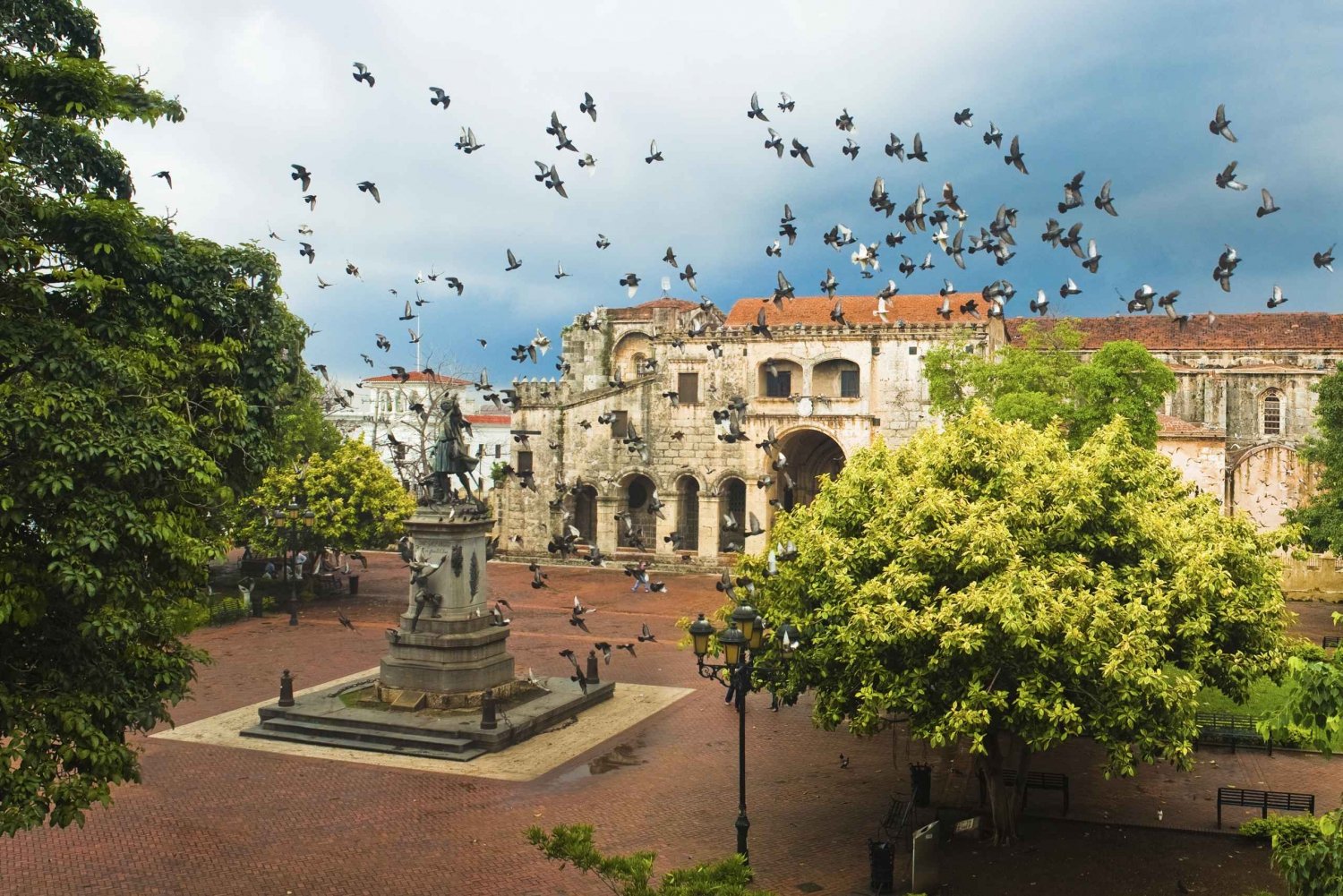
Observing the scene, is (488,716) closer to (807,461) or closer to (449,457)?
(449,457)

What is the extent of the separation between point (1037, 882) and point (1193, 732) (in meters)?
2.83

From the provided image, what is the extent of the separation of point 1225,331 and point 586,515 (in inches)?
1225

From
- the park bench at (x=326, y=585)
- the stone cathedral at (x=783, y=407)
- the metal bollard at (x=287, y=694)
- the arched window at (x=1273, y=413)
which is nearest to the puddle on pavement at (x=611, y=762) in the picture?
the metal bollard at (x=287, y=694)

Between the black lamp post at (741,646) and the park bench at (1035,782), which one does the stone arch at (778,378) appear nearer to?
the park bench at (1035,782)

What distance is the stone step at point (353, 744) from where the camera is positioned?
18125mm

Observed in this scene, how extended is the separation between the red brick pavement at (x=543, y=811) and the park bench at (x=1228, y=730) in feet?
1.18

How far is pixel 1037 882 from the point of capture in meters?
13.1

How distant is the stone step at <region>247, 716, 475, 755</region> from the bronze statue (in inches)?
185

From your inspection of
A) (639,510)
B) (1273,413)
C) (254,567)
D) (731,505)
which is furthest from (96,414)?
(1273,413)

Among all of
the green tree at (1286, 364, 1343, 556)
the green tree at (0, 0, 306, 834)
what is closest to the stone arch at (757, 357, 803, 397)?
the green tree at (1286, 364, 1343, 556)

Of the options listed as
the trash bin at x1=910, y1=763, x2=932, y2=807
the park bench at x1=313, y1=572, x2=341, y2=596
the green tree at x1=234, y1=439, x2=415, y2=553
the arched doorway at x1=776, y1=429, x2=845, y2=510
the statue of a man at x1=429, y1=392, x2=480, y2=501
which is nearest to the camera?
the trash bin at x1=910, y1=763, x2=932, y2=807

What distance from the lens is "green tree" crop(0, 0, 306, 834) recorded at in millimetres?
8555

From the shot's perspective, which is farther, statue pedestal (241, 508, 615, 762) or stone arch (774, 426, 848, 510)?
stone arch (774, 426, 848, 510)

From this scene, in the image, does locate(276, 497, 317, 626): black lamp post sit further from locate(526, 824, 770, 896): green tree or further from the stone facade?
the stone facade
